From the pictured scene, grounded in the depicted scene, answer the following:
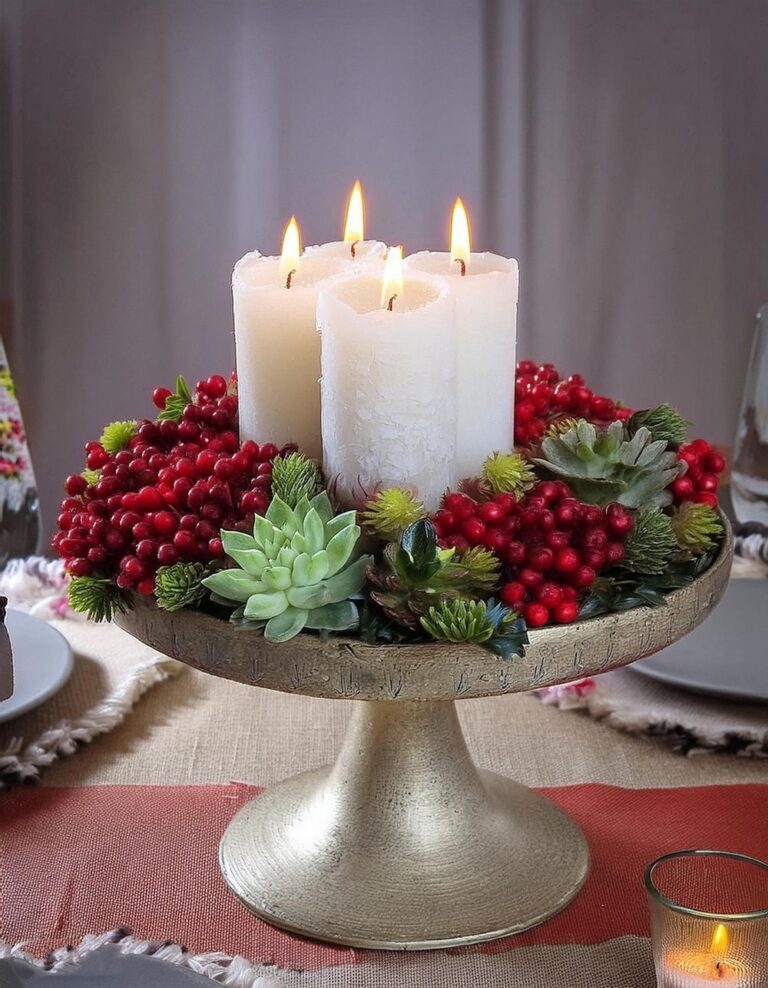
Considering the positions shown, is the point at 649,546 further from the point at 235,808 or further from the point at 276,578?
the point at 235,808

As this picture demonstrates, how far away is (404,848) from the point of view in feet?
2.22

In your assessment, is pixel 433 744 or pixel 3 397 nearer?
pixel 433 744

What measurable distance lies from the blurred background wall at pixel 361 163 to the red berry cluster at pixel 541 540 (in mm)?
1421

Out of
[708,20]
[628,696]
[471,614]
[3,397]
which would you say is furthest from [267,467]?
[708,20]

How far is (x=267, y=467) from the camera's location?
2.00 feet

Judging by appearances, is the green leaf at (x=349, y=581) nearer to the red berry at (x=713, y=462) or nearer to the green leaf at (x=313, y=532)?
the green leaf at (x=313, y=532)

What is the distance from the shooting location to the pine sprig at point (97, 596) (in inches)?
23.4

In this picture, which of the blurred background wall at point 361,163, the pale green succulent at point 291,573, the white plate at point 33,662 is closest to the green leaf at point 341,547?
the pale green succulent at point 291,573

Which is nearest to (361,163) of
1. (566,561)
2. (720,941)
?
(566,561)

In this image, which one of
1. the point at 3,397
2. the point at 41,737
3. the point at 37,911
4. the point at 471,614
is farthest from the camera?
the point at 3,397

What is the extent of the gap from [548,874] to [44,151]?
1.54 meters

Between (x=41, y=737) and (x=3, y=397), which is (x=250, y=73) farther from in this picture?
(x=41, y=737)

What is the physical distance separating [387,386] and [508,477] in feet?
0.26

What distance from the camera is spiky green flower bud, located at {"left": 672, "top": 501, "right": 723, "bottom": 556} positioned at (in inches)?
24.7
